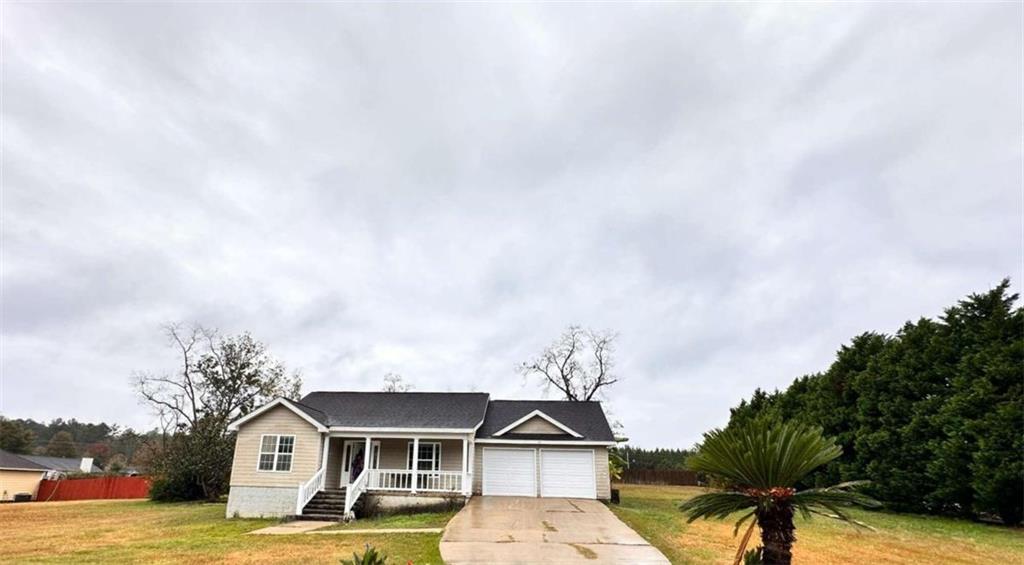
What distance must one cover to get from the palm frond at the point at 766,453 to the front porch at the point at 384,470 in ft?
48.8

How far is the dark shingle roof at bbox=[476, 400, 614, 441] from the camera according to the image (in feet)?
70.0

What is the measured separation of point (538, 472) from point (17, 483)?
39.1 metres

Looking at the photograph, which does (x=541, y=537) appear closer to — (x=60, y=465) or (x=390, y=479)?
(x=390, y=479)

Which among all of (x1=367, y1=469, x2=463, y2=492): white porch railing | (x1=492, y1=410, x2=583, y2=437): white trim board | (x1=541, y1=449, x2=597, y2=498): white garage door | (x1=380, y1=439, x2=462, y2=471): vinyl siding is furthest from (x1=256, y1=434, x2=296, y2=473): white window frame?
(x1=541, y1=449, x2=597, y2=498): white garage door

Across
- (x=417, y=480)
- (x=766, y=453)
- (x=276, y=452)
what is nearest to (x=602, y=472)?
(x=417, y=480)

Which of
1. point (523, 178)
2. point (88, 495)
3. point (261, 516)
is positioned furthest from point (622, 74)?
point (88, 495)

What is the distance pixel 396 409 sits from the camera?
75.2 ft

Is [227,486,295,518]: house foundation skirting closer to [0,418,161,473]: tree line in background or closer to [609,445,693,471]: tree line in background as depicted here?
[0,418,161,473]: tree line in background

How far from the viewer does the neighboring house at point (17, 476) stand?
113 feet

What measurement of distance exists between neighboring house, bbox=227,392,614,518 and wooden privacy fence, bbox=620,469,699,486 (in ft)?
62.0

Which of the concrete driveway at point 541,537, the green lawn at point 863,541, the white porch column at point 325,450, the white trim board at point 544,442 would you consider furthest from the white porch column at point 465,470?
the green lawn at point 863,541

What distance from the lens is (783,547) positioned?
547 centimetres

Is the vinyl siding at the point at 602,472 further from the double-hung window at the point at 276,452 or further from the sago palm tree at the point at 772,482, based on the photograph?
the sago palm tree at the point at 772,482

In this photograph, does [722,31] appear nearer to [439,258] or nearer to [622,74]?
[622,74]
